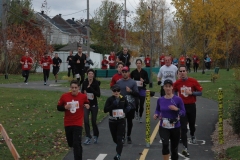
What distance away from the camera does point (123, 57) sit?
17.8 metres

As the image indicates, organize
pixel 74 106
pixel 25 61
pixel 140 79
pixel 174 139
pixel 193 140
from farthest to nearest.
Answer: pixel 25 61 < pixel 140 79 < pixel 193 140 < pixel 74 106 < pixel 174 139

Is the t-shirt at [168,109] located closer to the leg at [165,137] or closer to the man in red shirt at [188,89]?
the leg at [165,137]

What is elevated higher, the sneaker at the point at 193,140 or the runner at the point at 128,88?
the runner at the point at 128,88

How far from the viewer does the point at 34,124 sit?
13773 millimetres

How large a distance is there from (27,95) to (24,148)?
34.8 ft

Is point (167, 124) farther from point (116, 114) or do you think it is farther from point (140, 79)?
point (140, 79)

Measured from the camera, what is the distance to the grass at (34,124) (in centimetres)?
1048

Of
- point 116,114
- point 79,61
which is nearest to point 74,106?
point 116,114

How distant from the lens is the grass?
10484 mm

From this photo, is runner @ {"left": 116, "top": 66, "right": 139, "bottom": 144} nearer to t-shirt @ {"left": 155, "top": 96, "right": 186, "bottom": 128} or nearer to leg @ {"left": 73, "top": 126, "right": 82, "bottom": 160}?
leg @ {"left": 73, "top": 126, "right": 82, "bottom": 160}

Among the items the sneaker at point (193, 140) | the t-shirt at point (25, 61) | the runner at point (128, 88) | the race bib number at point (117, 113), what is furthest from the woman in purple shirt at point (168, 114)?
the t-shirt at point (25, 61)

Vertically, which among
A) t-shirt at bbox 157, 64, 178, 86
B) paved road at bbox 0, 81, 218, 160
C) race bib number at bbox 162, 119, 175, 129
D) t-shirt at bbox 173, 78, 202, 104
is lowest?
paved road at bbox 0, 81, 218, 160

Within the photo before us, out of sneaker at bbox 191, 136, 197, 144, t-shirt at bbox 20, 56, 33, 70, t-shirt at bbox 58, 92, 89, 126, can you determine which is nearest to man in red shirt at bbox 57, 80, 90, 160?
t-shirt at bbox 58, 92, 89, 126

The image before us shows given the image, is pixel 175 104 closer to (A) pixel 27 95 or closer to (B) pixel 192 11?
(A) pixel 27 95
